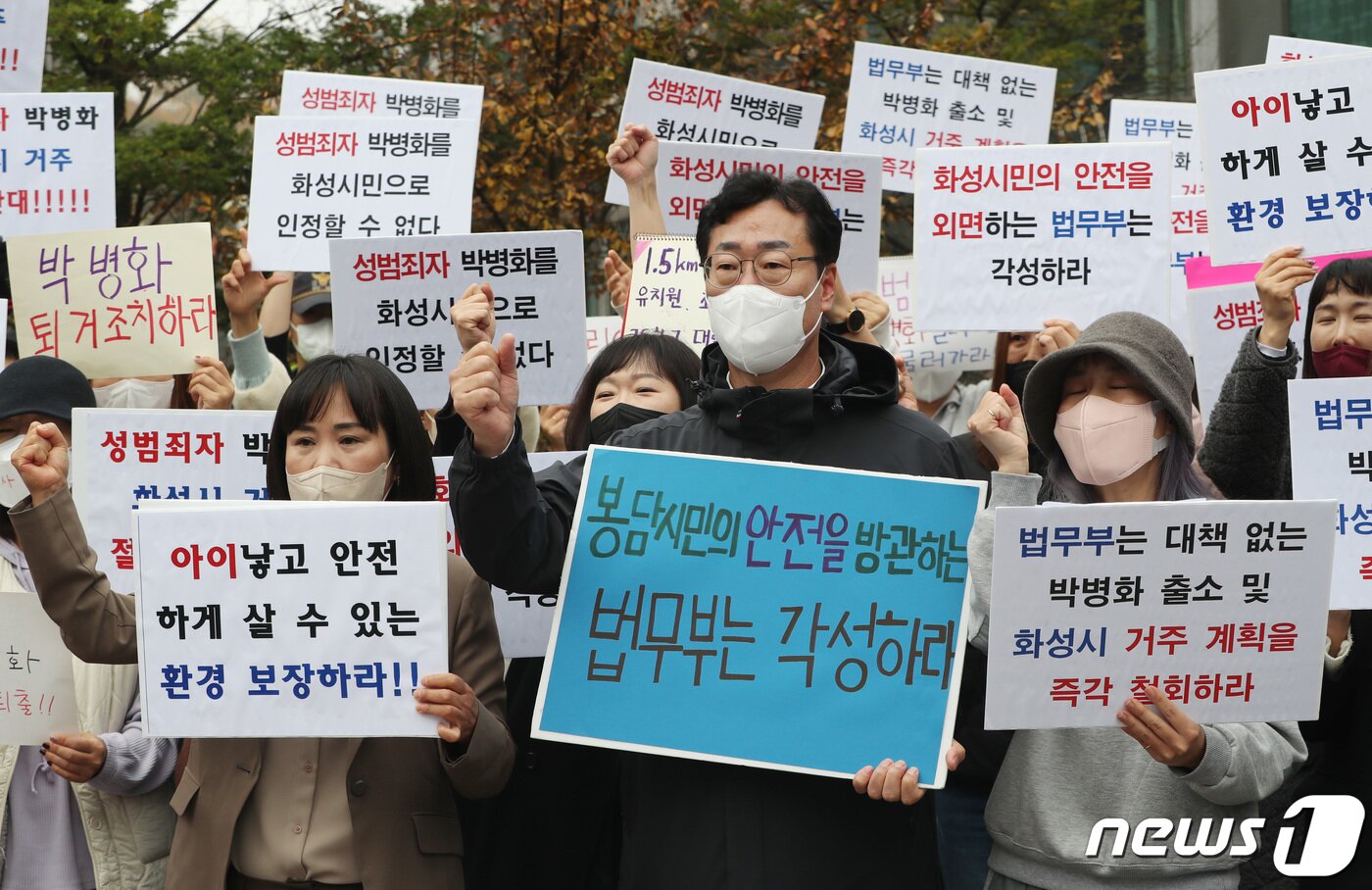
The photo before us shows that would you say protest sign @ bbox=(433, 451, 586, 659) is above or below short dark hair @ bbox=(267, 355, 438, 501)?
below

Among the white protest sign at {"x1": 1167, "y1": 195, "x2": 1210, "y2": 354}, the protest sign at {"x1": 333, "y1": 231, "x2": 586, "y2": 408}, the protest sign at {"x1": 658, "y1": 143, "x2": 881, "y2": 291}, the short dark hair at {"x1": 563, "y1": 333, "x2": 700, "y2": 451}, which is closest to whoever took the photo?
the short dark hair at {"x1": 563, "y1": 333, "x2": 700, "y2": 451}

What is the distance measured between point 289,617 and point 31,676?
3.56 feet

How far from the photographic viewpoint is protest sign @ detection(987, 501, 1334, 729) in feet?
11.3

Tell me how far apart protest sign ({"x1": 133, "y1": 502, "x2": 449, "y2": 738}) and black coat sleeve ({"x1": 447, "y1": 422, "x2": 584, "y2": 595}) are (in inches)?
4.8

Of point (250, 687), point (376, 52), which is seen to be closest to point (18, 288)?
point (250, 687)

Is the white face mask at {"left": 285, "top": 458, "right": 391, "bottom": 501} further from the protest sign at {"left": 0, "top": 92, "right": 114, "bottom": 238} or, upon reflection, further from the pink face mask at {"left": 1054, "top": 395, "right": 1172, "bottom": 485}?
the protest sign at {"left": 0, "top": 92, "right": 114, "bottom": 238}

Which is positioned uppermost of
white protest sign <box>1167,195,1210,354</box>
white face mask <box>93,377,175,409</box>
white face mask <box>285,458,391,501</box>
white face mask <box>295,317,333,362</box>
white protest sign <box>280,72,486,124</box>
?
white protest sign <box>280,72,486,124</box>

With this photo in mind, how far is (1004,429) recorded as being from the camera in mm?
3762

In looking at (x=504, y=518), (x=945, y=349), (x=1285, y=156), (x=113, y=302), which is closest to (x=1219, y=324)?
(x=1285, y=156)

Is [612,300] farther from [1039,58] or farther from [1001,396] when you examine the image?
[1039,58]

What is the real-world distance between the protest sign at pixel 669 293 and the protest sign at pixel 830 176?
56 cm

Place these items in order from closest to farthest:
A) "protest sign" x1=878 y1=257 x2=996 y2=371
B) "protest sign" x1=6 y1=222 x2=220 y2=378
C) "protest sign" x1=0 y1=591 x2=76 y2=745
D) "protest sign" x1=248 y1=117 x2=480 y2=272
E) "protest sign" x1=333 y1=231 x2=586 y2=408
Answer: "protest sign" x1=0 y1=591 x2=76 y2=745 < "protest sign" x1=333 y1=231 x2=586 y2=408 < "protest sign" x1=6 y1=222 x2=220 y2=378 < "protest sign" x1=248 y1=117 x2=480 y2=272 < "protest sign" x1=878 y1=257 x2=996 y2=371

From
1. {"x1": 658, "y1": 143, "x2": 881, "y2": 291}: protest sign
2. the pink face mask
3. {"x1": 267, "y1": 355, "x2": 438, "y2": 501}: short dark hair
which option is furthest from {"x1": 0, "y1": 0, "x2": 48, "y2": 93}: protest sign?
the pink face mask

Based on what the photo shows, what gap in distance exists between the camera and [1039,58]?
13266mm
